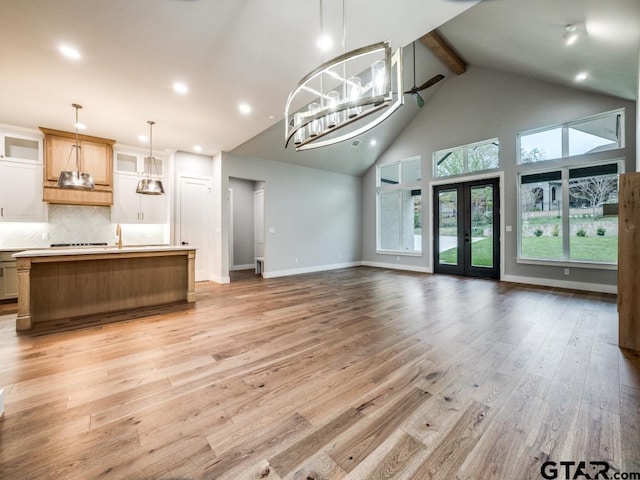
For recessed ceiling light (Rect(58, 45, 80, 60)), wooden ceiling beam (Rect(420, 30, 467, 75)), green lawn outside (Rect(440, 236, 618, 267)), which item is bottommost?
green lawn outside (Rect(440, 236, 618, 267))

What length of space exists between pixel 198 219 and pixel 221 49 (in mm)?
4319

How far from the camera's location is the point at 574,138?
5328 mm

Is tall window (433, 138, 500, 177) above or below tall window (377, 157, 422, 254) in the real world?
above

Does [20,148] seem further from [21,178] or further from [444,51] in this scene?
[444,51]

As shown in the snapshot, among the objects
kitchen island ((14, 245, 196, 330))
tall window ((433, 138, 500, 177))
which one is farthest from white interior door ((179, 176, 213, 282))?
tall window ((433, 138, 500, 177))

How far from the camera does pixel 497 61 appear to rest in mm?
5602

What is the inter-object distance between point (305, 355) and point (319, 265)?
5.59 metres

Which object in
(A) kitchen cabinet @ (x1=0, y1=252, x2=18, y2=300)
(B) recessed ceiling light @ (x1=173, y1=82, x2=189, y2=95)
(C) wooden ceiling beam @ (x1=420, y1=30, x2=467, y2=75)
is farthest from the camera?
(C) wooden ceiling beam @ (x1=420, y1=30, x2=467, y2=75)

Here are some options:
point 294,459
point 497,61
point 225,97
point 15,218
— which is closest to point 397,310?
point 294,459

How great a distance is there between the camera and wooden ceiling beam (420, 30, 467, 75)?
543 cm

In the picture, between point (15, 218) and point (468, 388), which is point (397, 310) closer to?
point (468, 388)

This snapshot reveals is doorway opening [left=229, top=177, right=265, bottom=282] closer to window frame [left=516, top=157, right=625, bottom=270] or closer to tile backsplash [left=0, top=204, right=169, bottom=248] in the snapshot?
tile backsplash [left=0, top=204, right=169, bottom=248]

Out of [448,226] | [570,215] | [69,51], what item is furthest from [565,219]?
[69,51]

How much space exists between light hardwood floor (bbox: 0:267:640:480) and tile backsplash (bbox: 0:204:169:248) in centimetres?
230
